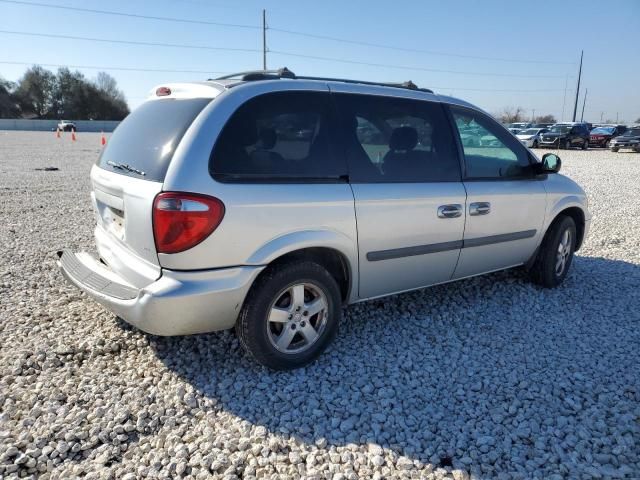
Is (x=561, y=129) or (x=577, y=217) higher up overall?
(x=561, y=129)

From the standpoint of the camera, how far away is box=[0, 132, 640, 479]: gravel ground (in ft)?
7.82

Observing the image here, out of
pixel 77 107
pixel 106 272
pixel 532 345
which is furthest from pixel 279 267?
pixel 77 107

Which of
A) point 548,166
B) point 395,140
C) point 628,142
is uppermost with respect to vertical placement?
point 395,140

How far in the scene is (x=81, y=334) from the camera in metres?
3.54

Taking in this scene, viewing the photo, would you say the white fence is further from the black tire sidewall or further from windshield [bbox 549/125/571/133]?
the black tire sidewall

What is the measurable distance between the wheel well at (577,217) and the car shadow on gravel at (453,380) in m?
0.91

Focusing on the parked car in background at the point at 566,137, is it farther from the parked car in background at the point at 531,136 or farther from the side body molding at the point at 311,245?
the side body molding at the point at 311,245

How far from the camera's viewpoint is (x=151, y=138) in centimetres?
298

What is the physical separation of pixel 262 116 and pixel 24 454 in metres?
2.22

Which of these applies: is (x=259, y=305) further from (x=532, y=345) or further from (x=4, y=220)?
(x=4, y=220)

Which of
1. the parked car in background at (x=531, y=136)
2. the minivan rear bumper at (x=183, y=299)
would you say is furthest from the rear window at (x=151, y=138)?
the parked car in background at (x=531, y=136)

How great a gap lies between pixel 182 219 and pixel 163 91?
118cm

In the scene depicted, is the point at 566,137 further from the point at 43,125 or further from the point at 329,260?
the point at 43,125

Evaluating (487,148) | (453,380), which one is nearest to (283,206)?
(453,380)
